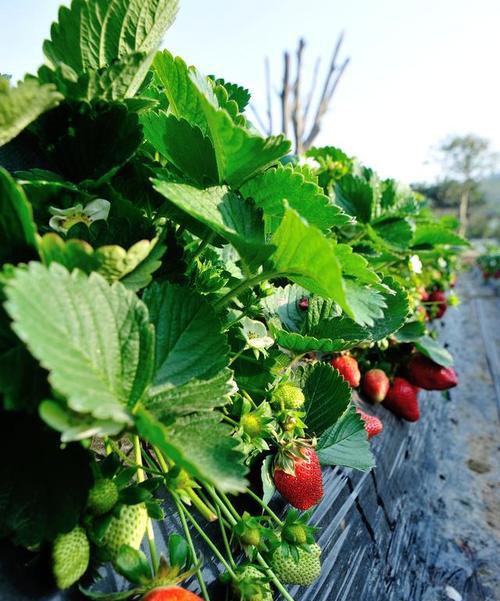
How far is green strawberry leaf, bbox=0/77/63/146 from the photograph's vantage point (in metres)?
0.28

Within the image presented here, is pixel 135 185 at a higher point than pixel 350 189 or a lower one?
lower

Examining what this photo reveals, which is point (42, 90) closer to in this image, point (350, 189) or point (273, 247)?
point (273, 247)

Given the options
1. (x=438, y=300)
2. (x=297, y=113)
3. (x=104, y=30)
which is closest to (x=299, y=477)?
(x=104, y=30)

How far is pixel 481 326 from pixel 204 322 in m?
4.75

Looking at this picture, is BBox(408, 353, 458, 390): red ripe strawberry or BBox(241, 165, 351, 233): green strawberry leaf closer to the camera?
BBox(241, 165, 351, 233): green strawberry leaf

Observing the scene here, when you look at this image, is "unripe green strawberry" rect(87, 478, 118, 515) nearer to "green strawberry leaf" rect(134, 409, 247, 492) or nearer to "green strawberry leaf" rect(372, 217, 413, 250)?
"green strawberry leaf" rect(134, 409, 247, 492)

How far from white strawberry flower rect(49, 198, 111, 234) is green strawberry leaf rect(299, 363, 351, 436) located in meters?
0.36

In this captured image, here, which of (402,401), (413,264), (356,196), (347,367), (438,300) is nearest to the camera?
(347,367)

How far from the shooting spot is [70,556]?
0.35 m

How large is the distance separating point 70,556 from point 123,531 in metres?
0.04

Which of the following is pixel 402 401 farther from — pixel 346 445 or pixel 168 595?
pixel 168 595

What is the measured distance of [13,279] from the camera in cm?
25

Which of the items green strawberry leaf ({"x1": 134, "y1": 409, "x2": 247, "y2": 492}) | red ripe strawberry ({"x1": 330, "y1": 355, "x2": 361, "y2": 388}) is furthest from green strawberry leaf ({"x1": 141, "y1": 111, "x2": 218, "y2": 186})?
red ripe strawberry ({"x1": 330, "y1": 355, "x2": 361, "y2": 388})

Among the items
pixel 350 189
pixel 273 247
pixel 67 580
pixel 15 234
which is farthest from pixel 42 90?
pixel 350 189
